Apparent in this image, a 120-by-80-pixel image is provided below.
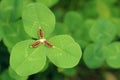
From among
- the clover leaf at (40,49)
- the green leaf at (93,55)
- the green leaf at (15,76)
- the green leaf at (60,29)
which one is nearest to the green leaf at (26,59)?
the clover leaf at (40,49)

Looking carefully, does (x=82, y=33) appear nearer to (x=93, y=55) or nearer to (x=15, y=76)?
(x=93, y=55)

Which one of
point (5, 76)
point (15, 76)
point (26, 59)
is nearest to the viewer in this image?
point (26, 59)

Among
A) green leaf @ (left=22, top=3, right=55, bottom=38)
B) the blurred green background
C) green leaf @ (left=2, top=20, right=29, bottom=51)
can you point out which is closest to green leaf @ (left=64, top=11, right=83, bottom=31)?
the blurred green background

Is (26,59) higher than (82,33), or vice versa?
(26,59)

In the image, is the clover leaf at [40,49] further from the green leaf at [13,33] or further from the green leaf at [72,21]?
the green leaf at [72,21]

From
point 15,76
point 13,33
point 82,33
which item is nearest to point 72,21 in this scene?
point 82,33

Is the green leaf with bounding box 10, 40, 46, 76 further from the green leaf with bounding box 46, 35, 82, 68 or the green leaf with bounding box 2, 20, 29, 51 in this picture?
the green leaf with bounding box 2, 20, 29, 51
